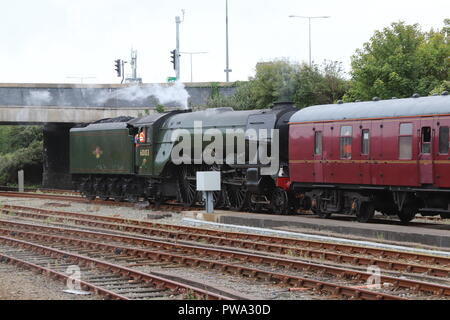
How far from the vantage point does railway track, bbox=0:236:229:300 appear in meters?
10.9

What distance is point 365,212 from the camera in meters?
19.6

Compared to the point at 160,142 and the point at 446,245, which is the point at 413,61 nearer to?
the point at 160,142

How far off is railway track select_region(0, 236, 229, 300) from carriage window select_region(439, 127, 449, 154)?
8160mm

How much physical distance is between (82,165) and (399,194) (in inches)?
708

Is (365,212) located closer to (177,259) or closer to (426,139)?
(426,139)

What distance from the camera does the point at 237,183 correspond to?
23859 mm

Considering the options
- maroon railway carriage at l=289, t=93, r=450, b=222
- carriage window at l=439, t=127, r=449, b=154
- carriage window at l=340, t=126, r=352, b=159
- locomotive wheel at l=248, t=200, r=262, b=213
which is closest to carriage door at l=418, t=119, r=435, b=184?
maroon railway carriage at l=289, t=93, r=450, b=222

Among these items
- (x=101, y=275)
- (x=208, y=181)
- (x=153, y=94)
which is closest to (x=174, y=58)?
(x=153, y=94)

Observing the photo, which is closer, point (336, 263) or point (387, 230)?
point (336, 263)

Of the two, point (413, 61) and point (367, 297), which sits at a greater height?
point (413, 61)

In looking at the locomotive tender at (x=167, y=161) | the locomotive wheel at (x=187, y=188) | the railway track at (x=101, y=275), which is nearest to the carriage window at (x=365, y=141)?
the locomotive tender at (x=167, y=161)

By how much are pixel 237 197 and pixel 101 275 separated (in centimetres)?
1200

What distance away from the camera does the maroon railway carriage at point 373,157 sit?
680 inches

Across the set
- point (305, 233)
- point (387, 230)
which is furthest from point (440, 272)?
point (305, 233)
